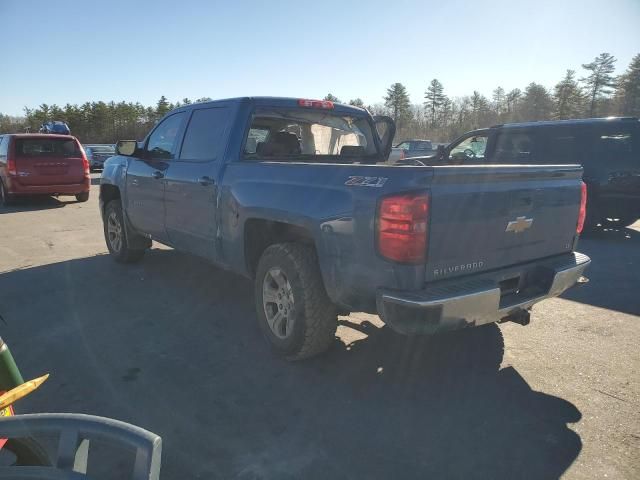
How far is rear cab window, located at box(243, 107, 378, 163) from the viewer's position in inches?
172

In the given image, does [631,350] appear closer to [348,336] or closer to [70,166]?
[348,336]

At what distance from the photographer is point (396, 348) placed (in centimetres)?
387

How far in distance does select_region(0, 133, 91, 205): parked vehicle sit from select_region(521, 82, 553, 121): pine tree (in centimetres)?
6295

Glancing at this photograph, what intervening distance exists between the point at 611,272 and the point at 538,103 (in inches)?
2633

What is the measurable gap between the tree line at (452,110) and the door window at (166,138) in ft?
107

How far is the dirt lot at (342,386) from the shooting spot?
8.22ft

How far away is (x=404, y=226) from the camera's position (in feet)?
8.64

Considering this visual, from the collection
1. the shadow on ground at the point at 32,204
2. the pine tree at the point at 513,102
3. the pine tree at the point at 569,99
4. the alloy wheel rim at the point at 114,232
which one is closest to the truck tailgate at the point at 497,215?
the alloy wheel rim at the point at 114,232

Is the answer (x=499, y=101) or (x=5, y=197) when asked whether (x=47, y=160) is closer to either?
(x=5, y=197)

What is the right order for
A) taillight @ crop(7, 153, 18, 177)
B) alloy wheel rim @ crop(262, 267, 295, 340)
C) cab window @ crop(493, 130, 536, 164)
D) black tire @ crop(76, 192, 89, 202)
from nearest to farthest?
alloy wheel rim @ crop(262, 267, 295, 340)
cab window @ crop(493, 130, 536, 164)
taillight @ crop(7, 153, 18, 177)
black tire @ crop(76, 192, 89, 202)

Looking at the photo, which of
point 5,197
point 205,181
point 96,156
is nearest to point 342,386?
point 205,181

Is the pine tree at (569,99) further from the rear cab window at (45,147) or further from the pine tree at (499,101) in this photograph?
the rear cab window at (45,147)

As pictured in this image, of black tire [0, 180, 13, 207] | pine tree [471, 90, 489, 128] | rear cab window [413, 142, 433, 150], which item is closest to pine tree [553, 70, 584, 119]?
pine tree [471, 90, 489, 128]

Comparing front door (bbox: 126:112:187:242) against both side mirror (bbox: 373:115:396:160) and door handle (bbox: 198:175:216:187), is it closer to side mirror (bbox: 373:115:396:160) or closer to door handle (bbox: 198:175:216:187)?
door handle (bbox: 198:175:216:187)
